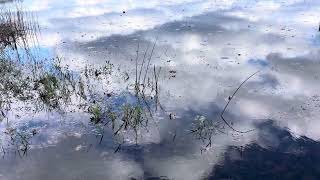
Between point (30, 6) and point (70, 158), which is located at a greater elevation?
point (30, 6)

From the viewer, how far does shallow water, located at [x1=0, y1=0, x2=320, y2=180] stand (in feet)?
33.5

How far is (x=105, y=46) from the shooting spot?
19781mm

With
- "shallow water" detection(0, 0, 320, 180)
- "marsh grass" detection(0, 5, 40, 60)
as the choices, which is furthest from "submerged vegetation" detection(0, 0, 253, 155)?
"marsh grass" detection(0, 5, 40, 60)

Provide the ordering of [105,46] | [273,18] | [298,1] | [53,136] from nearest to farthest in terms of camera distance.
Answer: [53,136], [105,46], [273,18], [298,1]

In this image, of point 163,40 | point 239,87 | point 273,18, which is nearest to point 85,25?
point 163,40

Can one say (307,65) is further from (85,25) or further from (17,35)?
(17,35)

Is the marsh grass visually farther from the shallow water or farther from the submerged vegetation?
the submerged vegetation

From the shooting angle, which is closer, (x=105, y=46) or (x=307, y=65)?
(x=307, y=65)

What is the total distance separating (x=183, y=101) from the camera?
44.6 feet

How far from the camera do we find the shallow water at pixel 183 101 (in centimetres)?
1022

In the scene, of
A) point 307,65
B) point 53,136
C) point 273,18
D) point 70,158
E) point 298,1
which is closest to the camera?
point 70,158

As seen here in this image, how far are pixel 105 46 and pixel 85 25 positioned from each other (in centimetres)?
479

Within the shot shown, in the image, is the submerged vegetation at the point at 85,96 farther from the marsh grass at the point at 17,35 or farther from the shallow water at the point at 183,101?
the marsh grass at the point at 17,35

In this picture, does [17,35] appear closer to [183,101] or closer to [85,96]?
[85,96]
